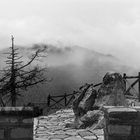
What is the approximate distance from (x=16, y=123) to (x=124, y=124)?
2.01 meters

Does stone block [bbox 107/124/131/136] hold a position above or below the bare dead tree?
below

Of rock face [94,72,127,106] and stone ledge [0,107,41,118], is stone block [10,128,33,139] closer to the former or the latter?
stone ledge [0,107,41,118]

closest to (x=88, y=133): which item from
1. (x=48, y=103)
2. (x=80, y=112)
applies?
(x=80, y=112)

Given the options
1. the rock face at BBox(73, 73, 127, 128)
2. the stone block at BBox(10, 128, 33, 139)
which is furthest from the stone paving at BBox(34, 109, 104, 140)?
the stone block at BBox(10, 128, 33, 139)

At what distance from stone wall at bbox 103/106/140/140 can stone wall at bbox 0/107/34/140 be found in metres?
1.50

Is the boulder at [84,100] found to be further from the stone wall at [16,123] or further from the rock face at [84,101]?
the stone wall at [16,123]

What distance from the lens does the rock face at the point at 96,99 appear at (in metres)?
10.1

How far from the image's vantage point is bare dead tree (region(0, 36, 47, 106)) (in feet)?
50.2

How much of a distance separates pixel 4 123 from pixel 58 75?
23.3m

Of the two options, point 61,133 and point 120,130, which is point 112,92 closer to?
point 61,133

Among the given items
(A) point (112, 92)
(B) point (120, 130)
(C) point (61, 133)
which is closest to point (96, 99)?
(A) point (112, 92)

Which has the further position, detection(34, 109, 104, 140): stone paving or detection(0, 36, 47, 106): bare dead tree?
detection(0, 36, 47, 106): bare dead tree

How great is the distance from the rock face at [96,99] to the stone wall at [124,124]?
3879mm

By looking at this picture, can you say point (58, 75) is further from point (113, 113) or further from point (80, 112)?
point (113, 113)
